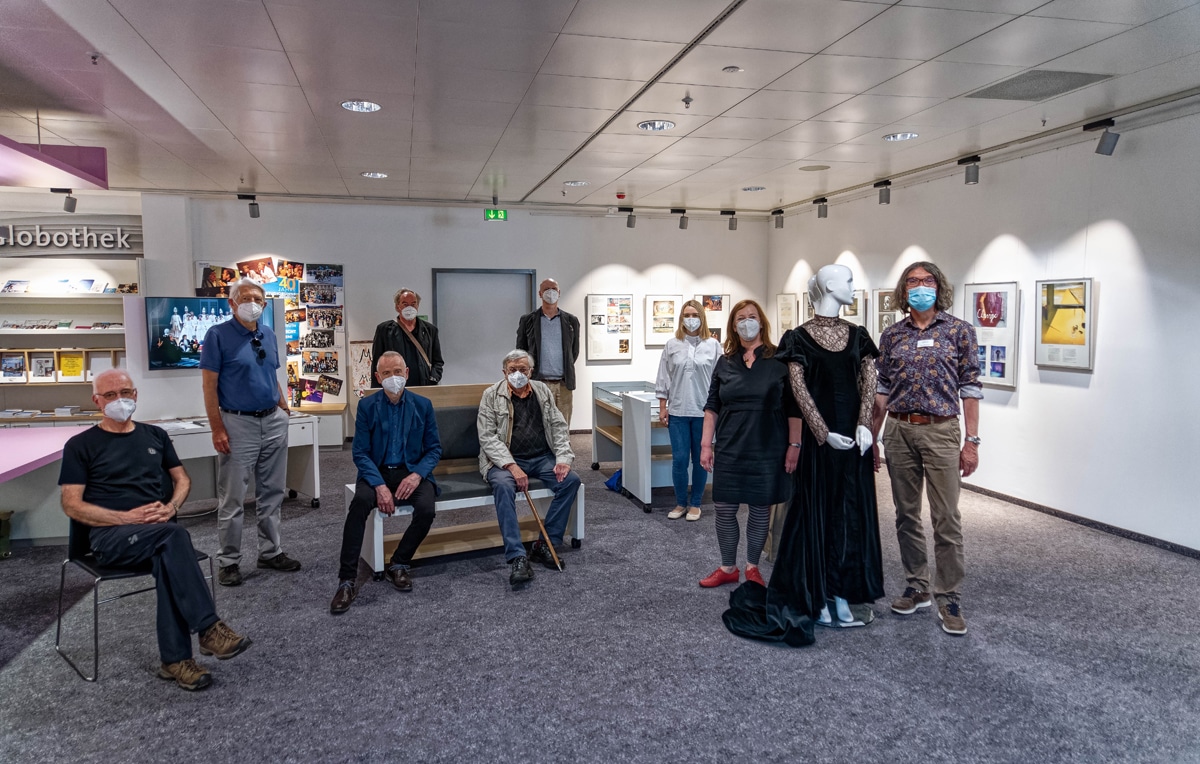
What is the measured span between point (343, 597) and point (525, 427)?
1.47 meters

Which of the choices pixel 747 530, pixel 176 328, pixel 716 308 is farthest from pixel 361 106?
pixel 716 308

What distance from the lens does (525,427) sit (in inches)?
185

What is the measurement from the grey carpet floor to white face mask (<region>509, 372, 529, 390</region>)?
1.12m

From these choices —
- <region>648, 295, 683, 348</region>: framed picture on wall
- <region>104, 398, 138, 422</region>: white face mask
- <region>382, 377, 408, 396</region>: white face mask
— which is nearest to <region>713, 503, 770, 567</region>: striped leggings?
<region>382, 377, 408, 396</region>: white face mask

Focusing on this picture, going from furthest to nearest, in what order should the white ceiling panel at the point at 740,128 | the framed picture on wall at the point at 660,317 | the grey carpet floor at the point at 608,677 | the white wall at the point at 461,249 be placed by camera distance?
the framed picture on wall at the point at 660,317 < the white wall at the point at 461,249 < the white ceiling panel at the point at 740,128 < the grey carpet floor at the point at 608,677

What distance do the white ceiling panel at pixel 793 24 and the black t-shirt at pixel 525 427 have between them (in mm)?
2325

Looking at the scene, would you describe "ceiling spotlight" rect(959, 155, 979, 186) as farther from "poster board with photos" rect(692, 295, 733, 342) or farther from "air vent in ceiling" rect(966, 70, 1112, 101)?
"poster board with photos" rect(692, 295, 733, 342)

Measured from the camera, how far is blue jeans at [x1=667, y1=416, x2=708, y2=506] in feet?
18.5

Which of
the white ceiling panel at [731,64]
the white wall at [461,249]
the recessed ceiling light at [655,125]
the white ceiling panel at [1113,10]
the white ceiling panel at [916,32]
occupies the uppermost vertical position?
the recessed ceiling light at [655,125]

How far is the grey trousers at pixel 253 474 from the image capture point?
416 cm

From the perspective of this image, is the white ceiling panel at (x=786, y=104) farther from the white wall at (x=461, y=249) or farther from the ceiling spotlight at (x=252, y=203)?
the ceiling spotlight at (x=252, y=203)

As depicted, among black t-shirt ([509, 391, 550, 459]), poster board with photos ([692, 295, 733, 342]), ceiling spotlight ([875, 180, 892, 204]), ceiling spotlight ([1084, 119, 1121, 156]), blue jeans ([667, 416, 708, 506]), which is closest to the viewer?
black t-shirt ([509, 391, 550, 459])

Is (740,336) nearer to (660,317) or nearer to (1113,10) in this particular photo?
(1113,10)

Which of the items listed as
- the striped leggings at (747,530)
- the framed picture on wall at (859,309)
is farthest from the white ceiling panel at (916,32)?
the framed picture on wall at (859,309)
